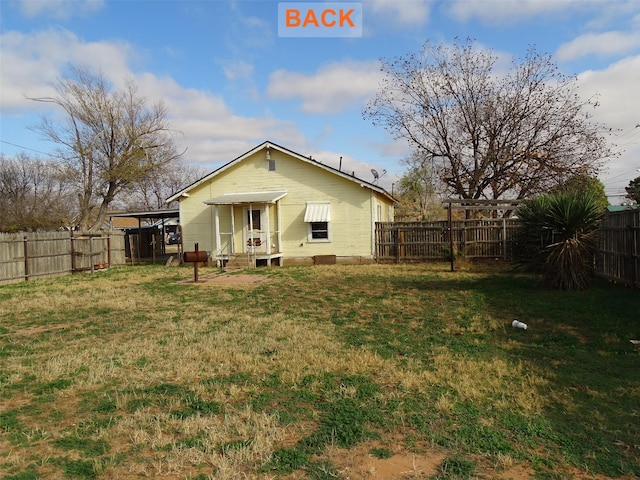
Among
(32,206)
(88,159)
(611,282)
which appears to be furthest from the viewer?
(32,206)

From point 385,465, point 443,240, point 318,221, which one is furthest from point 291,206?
point 385,465

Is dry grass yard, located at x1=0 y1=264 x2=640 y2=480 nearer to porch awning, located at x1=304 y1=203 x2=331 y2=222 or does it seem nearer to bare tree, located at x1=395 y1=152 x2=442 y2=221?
porch awning, located at x1=304 y1=203 x2=331 y2=222

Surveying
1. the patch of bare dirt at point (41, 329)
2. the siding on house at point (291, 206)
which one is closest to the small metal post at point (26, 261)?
the siding on house at point (291, 206)

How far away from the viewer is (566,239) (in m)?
10.9

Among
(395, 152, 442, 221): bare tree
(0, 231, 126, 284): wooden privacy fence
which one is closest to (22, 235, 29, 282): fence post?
(0, 231, 126, 284): wooden privacy fence

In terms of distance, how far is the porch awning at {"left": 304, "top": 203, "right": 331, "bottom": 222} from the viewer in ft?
62.5

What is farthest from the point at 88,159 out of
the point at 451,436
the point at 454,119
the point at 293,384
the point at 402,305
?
the point at 451,436

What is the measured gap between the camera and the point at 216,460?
129 inches

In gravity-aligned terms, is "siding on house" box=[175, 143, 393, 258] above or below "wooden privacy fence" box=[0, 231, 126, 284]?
above

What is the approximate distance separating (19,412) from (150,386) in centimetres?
121

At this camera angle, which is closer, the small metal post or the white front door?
the small metal post

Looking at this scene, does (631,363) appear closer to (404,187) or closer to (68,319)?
(68,319)

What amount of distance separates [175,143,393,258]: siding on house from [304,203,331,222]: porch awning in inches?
10.5

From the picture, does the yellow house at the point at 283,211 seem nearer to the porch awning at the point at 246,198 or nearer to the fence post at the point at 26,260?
the porch awning at the point at 246,198
